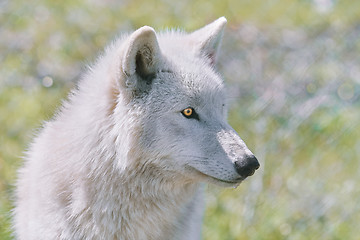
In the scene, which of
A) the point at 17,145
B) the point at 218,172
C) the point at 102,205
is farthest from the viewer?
the point at 17,145

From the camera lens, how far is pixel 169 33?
3.78 metres

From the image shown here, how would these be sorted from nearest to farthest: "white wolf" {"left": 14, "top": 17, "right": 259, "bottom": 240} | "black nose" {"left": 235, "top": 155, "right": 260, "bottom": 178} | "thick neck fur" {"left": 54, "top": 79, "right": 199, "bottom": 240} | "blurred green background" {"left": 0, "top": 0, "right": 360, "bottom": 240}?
1. "black nose" {"left": 235, "top": 155, "right": 260, "bottom": 178}
2. "white wolf" {"left": 14, "top": 17, "right": 259, "bottom": 240}
3. "thick neck fur" {"left": 54, "top": 79, "right": 199, "bottom": 240}
4. "blurred green background" {"left": 0, "top": 0, "right": 360, "bottom": 240}

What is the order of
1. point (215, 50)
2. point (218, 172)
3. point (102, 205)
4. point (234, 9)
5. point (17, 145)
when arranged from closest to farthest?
point (218, 172) < point (102, 205) < point (215, 50) < point (17, 145) < point (234, 9)

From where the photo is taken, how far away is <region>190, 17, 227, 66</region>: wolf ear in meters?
3.56

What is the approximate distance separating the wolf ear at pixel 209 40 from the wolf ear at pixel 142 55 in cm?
50

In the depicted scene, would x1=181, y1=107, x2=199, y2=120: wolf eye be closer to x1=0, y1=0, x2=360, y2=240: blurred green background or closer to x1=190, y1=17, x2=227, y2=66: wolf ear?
x1=190, y1=17, x2=227, y2=66: wolf ear

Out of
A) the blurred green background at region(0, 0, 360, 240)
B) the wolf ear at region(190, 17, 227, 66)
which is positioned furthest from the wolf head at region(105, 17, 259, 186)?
the blurred green background at region(0, 0, 360, 240)

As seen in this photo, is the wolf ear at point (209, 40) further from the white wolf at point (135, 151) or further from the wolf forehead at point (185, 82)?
the wolf forehead at point (185, 82)

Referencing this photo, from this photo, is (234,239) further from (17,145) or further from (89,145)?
(17,145)

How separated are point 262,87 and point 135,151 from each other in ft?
12.4

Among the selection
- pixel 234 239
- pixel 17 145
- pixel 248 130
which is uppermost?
pixel 17 145

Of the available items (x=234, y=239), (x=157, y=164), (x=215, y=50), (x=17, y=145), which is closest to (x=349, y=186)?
(x=234, y=239)

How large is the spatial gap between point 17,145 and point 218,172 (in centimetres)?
314

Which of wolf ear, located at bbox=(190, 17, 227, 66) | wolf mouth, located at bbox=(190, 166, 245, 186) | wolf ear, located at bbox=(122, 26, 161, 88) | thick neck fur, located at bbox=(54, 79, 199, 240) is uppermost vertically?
wolf ear, located at bbox=(122, 26, 161, 88)
